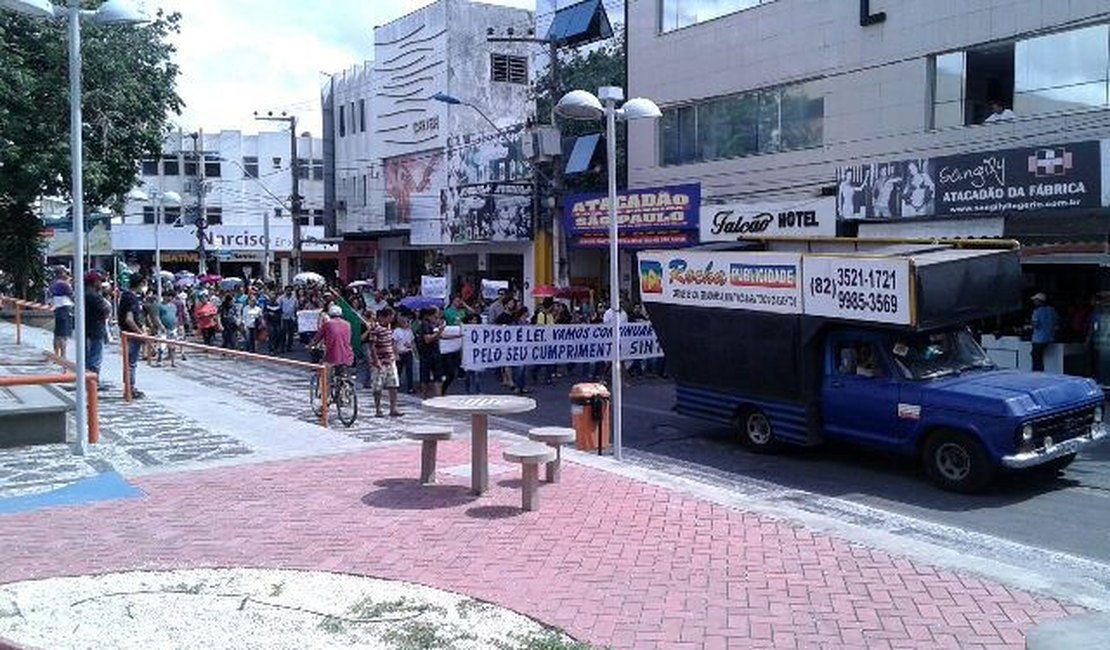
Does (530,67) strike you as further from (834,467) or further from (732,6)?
(834,467)

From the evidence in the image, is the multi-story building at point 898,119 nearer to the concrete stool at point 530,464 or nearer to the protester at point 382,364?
the protester at point 382,364

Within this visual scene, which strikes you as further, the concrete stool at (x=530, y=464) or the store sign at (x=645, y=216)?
the store sign at (x=645, y=216)

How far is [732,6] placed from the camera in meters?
23.4

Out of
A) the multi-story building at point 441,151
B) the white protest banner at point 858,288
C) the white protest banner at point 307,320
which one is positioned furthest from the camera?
the multi-story building at point 441,151

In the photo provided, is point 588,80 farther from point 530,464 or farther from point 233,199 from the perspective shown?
point 233,199

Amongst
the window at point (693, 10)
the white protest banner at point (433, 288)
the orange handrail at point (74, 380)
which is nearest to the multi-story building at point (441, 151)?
the white protest banner at point (433, 288)

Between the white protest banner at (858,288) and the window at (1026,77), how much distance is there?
782cm

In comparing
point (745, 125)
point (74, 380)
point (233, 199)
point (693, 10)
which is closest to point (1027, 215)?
point (745, 125)

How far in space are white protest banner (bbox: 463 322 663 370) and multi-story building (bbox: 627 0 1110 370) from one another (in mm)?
4398

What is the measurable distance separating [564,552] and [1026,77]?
14368mm

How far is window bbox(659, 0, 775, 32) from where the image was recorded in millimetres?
23203

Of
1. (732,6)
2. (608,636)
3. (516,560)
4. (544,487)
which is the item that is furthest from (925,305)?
(732,6)

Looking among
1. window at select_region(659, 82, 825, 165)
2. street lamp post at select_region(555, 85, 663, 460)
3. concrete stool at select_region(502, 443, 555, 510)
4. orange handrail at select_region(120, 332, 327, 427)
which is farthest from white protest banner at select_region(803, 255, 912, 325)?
window at select_region(659, 82, 825, 165)

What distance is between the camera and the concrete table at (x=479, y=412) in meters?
8.59
